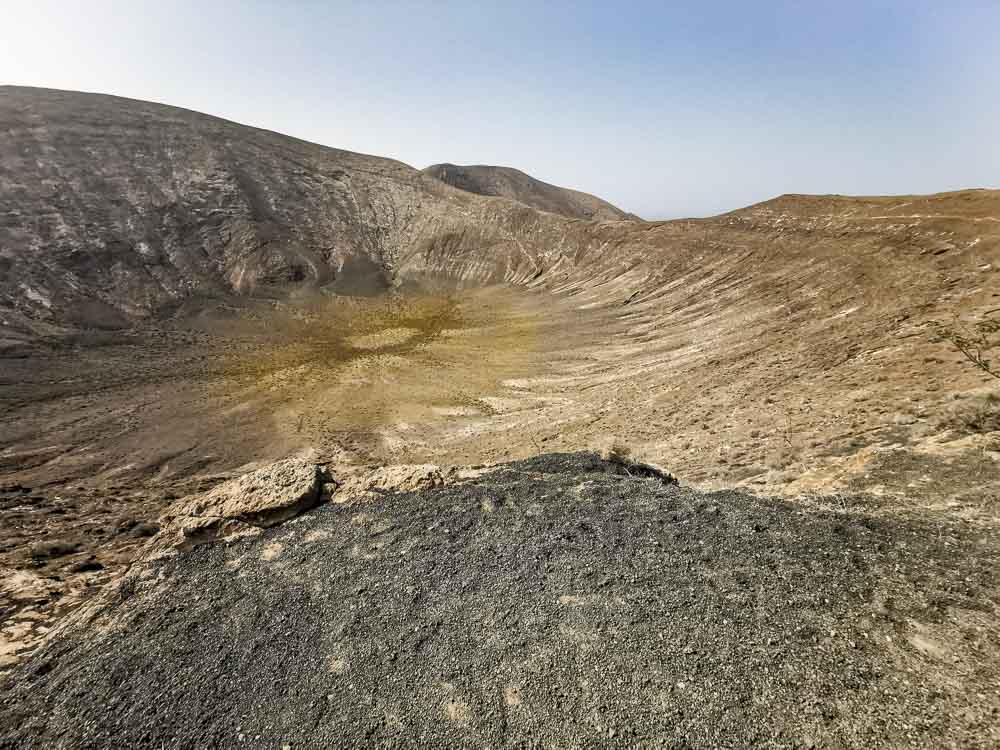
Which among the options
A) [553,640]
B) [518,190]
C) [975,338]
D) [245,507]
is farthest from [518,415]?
[518,190]

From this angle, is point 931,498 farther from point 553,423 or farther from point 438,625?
point 553,423

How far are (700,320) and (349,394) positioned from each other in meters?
19.6

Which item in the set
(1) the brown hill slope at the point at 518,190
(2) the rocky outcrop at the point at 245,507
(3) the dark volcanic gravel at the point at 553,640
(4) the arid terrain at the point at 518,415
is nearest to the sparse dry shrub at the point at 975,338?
(4) the arid terrain at the point at 518,415

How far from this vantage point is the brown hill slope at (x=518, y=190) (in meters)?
108

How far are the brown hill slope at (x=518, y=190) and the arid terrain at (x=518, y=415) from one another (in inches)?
2340

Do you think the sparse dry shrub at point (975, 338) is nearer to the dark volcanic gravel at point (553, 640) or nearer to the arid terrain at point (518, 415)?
the arid terrain at point (518, 415)

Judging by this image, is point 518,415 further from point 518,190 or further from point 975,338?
point 518,190

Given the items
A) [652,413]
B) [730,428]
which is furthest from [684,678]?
[652,413]

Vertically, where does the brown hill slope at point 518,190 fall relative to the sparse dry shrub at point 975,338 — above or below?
above

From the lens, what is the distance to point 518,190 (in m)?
112

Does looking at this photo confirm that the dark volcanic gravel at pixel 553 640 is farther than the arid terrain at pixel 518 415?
No

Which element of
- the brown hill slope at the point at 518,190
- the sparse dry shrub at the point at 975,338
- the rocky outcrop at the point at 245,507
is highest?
the brown hill slope at the point at 518,190

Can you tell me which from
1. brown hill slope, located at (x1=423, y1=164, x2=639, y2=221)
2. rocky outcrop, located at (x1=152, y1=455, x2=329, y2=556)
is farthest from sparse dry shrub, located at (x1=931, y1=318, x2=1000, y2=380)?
brown hill slope, located at (x1=423, y1=164, x2=639, y2=221)

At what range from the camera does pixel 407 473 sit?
1110 cm
